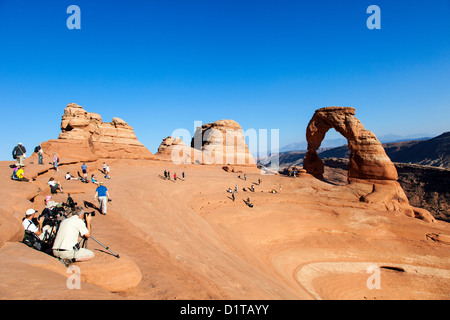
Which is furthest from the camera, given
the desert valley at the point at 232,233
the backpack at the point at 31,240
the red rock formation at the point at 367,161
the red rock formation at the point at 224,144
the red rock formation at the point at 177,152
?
the red rock formation at the point at 224,144

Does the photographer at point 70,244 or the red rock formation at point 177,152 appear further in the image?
the red rock formation at point 177,152

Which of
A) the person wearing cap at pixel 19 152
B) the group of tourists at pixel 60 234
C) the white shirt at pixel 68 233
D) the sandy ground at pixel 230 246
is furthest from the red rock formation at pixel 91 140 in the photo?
the white shirt at pixel 68 233

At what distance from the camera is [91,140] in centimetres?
2788

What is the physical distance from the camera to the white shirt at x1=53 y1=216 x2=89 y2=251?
196 inches

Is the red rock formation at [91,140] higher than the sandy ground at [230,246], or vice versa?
the red rock formation at [91,140]

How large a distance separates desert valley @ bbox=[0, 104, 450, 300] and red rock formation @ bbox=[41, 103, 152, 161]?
0.17 m

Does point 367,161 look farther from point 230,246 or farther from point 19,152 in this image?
point 19,152

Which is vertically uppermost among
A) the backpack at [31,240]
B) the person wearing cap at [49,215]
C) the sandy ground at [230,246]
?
the person wearing cap at [49,215]

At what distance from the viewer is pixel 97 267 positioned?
4828 mm

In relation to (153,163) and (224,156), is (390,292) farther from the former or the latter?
(224,156)

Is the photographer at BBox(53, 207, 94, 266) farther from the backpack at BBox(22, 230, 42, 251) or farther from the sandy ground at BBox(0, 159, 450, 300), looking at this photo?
the backpack at BBox(22, 230, 42, 251)

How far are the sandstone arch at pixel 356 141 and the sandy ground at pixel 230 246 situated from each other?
3613 mm

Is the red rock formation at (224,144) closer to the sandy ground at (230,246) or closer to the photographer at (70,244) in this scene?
the sandy ground at (230,246)

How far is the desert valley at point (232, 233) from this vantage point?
509cm
